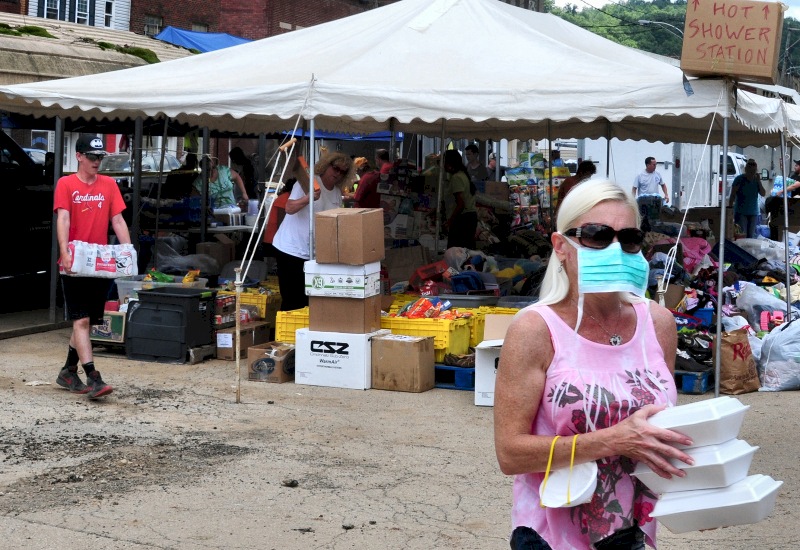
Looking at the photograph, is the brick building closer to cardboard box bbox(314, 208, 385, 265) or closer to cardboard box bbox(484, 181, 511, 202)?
cardboard box bbox(484, 181, 511, 202)

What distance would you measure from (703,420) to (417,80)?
733 centimetres

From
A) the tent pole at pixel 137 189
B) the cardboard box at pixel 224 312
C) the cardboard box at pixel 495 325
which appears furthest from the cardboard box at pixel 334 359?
the tent pole at pixel 137 189

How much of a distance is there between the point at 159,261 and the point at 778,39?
7.71 metres

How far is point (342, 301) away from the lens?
9016 mm

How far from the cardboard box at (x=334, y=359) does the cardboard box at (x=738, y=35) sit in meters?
3.38

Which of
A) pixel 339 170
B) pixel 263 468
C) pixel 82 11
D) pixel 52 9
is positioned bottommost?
pixel 263 468

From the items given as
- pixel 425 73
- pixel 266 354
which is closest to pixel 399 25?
pixel 425 73

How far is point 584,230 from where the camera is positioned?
107 inches

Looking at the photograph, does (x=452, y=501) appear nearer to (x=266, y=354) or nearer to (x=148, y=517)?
(x=148, y=517)

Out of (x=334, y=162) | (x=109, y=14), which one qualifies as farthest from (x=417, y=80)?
(x=109, y=14)

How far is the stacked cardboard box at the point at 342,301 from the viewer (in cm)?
888

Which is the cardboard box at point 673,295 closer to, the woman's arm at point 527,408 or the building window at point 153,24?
the woman's arm at point 527,408

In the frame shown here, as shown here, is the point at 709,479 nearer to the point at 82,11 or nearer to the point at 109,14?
the point at 82,11

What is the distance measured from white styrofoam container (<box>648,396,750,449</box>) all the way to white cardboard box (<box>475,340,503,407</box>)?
5.88m
